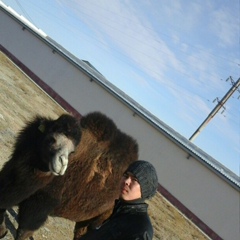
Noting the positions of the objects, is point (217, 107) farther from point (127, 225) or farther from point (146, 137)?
point (127, 225)

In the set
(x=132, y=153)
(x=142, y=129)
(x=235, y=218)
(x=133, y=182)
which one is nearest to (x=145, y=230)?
(x=133, y=182)

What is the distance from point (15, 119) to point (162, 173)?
860 cm

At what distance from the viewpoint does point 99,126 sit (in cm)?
500

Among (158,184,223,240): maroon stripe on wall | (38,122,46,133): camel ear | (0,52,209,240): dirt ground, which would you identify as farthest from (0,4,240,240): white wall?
(38,122,46,133): camel ear

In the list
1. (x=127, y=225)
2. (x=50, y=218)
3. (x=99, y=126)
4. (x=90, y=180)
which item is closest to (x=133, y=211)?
(x=127, y=225)

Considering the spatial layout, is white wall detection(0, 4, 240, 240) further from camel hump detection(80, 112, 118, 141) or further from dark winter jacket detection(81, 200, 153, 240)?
dark winter jacket detection(81, 200, 153, 240)

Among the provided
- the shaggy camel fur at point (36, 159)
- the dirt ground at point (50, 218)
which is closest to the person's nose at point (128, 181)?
the shaggy camel fur at point (36, 159)

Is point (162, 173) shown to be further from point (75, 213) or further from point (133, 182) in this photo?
point (133, 182)

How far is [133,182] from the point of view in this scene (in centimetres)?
247

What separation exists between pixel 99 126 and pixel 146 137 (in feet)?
46.5

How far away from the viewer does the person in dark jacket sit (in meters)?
2.24

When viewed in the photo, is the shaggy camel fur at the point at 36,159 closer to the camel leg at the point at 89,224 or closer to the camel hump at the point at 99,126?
the camel hump at the point at 99,126

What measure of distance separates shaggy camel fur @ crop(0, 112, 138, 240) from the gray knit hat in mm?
2100

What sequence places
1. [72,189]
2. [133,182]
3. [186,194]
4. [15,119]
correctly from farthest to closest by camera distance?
[186,194] < [15,119] < [72,189] < [133,182]
